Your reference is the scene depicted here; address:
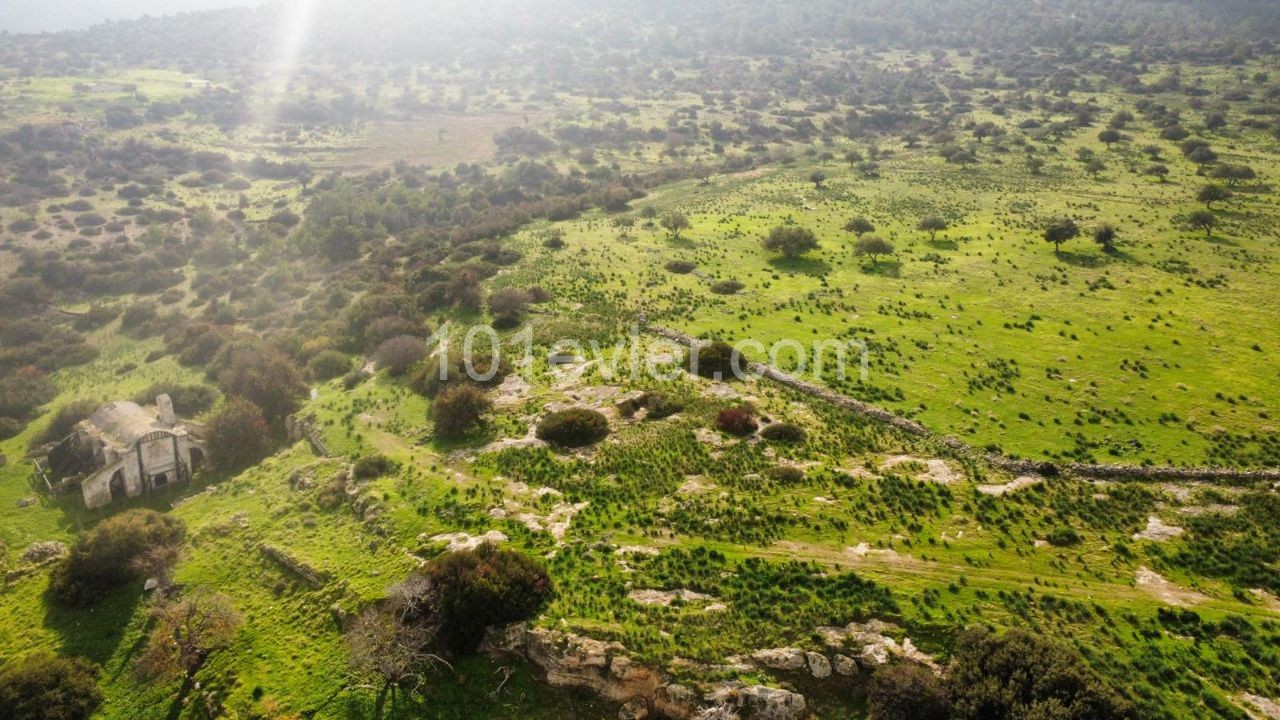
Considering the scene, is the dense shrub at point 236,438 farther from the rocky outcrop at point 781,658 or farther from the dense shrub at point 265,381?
the rocky outcrop at point 781,658

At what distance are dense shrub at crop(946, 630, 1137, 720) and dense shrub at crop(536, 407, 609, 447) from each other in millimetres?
25081

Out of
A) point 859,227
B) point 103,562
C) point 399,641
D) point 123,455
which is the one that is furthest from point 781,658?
point 859,227

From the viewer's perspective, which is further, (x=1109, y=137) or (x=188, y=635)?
(x=1109, y=137)

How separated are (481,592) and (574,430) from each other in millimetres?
16085

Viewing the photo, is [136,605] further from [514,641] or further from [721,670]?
[721,670]

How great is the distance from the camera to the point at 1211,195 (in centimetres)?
8388

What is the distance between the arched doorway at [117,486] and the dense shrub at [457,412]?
23.3 metres

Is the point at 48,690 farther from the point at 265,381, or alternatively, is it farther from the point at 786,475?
the point at 786,475

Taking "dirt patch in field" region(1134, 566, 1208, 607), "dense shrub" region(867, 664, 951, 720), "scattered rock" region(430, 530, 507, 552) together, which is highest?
"dirt patch in field" region(1134, 566, 1208, 607)

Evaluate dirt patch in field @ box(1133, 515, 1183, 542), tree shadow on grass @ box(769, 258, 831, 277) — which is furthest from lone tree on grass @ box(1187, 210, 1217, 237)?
dirt patch in field @ box(1133, 515, 1183, 542)

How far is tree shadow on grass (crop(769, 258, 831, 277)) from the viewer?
241 ft

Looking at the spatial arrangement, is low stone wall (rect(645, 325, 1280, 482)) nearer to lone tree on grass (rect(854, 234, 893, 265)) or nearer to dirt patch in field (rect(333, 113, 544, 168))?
lone tree on grass (rect(854, 234, 893, 265))

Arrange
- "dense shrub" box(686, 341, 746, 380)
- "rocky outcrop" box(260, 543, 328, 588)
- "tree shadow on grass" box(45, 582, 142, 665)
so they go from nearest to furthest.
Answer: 1. "tree shadow on grass" box(45, 582, 142, 665)
2. "rocky outcrop" box(260, 543, 328, 588)
3. "dense shrub" box(686, 341, 746, 380)

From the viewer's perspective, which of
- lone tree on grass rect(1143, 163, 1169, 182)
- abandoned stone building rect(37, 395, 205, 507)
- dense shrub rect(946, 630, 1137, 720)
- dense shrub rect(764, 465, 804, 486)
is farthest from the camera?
lone tree on grass rect(1143, 163, 1169, 182)
